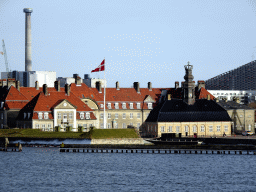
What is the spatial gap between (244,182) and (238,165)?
20.0m

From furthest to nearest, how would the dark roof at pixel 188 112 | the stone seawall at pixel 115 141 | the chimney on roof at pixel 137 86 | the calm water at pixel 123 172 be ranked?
the chimney on roof at pixel 137 86, the dark roof at pixel 188 112, the stone seawall at pixel 115 141, the calm water at pixel 123 172

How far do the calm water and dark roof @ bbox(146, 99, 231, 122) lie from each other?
32.6 meters

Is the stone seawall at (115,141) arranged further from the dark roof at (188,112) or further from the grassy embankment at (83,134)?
the dark roof at (188,112)

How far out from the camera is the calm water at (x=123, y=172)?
77500 millimetres

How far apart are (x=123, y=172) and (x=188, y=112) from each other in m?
64.9

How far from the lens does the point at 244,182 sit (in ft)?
266

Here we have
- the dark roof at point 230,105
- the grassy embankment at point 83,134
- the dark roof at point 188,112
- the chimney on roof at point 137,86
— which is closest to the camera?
the grassy embankment at point 83,134

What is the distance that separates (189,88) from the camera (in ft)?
526

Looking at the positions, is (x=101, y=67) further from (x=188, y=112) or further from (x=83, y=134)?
(x=188, y=112)

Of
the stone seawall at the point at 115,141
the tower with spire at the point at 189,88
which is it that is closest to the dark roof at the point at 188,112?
the tower with spire at the point at 189,88

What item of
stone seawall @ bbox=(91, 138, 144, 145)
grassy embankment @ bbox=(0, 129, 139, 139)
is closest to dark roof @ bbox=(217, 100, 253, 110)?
grassy embankment @ bbox=(0, 129, 139, 139)

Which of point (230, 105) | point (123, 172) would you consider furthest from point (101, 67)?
point (230, 105)

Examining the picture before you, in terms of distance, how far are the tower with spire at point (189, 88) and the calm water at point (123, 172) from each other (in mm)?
39697

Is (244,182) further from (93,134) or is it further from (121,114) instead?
(121,114)
